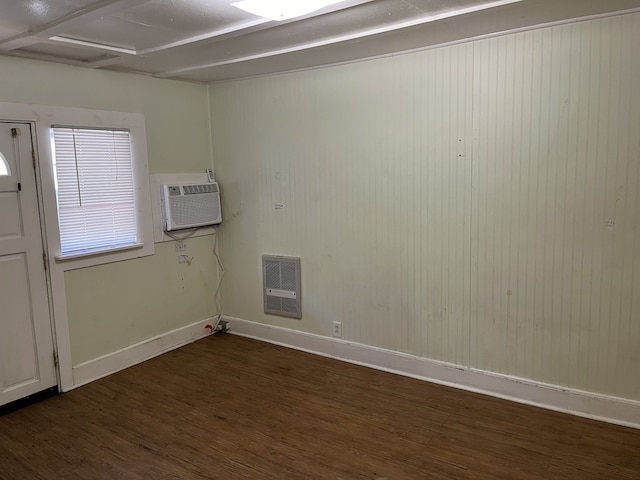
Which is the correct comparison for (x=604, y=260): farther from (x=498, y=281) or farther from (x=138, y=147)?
(x=138, y=147)

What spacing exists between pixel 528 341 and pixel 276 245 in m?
2.25

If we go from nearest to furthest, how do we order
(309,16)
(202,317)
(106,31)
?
(309,16)
(106,31)
(202,317)

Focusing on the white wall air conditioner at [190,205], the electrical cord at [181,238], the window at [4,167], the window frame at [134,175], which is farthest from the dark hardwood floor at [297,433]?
the window at [4,167]

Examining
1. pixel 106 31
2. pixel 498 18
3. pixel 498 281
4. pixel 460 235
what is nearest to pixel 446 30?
pixel 498 18

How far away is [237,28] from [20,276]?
2.24 m

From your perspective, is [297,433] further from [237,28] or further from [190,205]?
[237,28]

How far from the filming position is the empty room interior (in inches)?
110

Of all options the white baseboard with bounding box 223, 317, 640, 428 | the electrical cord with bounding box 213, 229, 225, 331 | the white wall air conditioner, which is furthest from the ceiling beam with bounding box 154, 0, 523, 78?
the white baseboard with bounding box 223, 317, 640, 428

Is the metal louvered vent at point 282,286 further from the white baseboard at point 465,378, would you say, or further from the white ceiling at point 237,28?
the white ceiling at point 237,28

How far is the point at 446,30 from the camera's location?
3.04m

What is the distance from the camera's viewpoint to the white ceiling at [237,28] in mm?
2537

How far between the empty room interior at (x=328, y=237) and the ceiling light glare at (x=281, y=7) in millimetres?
21

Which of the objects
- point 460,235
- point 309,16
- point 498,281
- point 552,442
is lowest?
point 552,442

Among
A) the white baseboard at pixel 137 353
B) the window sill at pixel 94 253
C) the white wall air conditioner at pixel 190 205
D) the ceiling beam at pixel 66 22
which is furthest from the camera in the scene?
the white wall air conditioner at pixel 190 205
